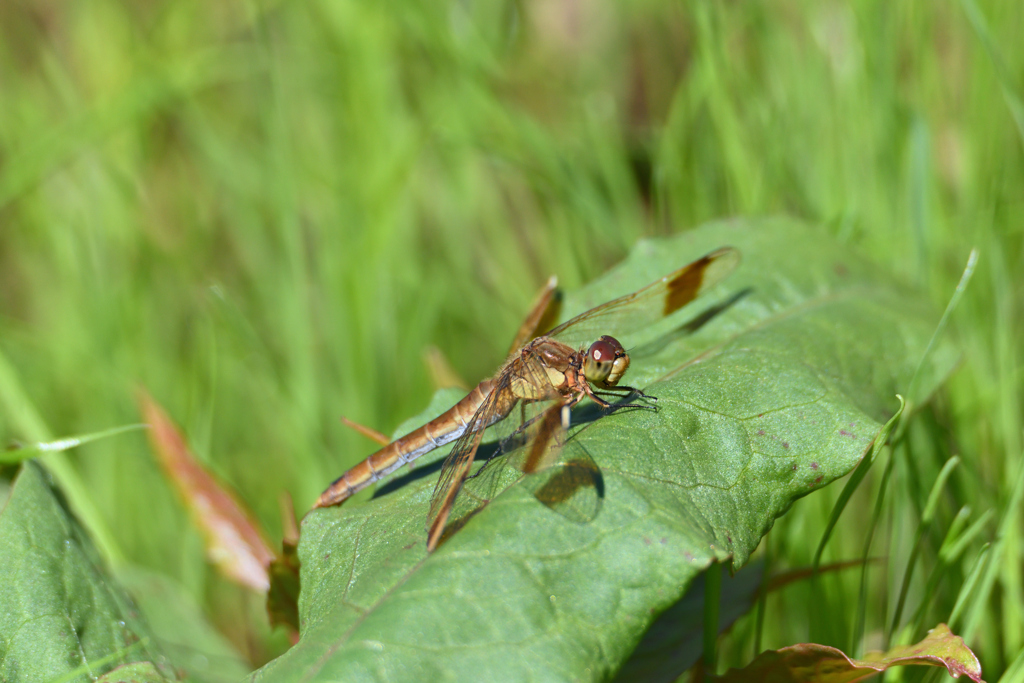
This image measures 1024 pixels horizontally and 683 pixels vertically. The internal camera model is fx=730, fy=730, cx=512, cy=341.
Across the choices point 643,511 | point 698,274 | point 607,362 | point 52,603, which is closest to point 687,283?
point 698,274

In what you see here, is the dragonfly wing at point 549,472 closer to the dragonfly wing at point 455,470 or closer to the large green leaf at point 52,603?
the dragonfly wing at point 455,470

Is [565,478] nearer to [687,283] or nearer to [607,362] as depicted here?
[607,362]

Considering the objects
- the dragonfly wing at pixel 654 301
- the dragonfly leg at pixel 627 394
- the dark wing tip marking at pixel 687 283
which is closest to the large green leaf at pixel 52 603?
the dragonfly leg at pixel 627 394

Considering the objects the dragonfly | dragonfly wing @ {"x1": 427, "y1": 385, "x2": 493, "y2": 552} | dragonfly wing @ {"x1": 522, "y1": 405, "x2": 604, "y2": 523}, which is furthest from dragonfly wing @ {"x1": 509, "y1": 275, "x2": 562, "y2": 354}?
dragonfly wing @ {"x1": 522, "y1": 405, "x2": 604, "y2": 523}

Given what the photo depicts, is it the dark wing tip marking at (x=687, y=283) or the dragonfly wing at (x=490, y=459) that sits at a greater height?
the dark wing tip marking at (x=687, y=283)

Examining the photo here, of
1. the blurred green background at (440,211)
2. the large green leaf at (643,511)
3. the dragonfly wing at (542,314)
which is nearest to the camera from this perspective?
the large green leaf at (643,511)

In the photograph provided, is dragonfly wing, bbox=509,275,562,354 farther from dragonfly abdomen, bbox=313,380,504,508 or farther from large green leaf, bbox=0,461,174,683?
large green leaf, bbox=0,461,174,683

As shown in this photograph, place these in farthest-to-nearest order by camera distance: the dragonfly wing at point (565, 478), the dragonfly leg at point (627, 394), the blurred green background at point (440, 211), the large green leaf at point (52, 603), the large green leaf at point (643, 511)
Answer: the blurred green background at point (440, 211) < the dragonfly leg at point (627, 394) < the large green leaf at point (52, 603) < the dragonfly wing at point (565, 478) < the large green leaf at point (643, 511)
